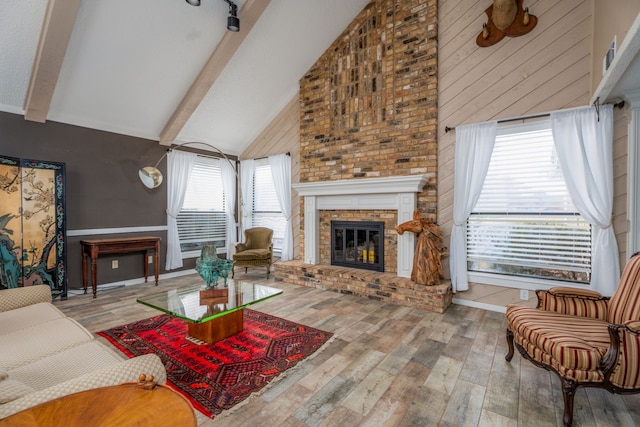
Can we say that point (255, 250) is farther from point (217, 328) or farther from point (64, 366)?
point (64, 366)

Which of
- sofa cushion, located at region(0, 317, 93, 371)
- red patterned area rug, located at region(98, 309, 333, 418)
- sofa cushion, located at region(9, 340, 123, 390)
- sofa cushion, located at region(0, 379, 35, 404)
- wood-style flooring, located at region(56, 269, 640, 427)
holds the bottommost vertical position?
wood-style flooring, located at region(56, 269, 640, 427)

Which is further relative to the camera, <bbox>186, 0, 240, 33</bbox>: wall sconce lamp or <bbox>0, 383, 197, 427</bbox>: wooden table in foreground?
<bbox>186, 0, 240, 33</bbox>: wall sconce lamp

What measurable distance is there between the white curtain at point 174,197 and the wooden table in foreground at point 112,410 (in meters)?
4.68

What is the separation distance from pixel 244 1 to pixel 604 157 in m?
4.45

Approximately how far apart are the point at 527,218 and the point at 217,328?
3639 mm

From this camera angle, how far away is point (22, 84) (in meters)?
3.60

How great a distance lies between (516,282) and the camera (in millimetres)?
3504

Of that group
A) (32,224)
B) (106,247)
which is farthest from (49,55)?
(106,247)

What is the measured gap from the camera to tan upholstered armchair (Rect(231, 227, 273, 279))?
16.8 ft

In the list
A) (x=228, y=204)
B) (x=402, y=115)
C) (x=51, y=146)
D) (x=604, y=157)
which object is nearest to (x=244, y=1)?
(x=402, y=115)

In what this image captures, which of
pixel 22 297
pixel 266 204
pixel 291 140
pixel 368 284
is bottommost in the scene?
pixel 368 284

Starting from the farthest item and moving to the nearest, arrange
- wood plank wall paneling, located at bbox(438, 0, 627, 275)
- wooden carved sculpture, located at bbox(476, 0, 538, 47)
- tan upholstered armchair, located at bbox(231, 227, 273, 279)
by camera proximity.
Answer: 1. tan upholstered armchair, located at bbox(231, 227, 273, 279)
2. wooden carved sculpture, located at bbox(476, 0, 538, 47)
3. wood plank wall paneling, located at bbox(438, 0, 627, 275)

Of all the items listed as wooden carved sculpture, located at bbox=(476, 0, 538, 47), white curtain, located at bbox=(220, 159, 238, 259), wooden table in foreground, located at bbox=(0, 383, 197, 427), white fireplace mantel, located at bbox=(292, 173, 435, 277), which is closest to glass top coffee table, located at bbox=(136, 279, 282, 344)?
wooden table in foreground, located at bbox=(0, 383, 197, 427)

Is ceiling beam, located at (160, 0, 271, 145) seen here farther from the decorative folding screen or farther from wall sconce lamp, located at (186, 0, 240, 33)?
the decorative folding screen
